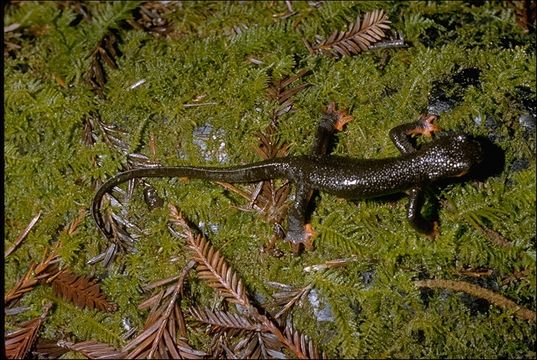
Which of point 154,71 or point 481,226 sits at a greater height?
point 154,71

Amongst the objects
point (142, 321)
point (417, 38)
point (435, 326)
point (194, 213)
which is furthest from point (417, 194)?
point (142, 321)

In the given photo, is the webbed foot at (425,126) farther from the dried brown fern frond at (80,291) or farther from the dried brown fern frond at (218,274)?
the dried brown fern frond at (80,291)

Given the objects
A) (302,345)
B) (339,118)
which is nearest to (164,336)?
(302,345)

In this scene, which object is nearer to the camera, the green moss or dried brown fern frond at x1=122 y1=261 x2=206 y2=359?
dried brown fern frond at x1=122 y1=261 x2=206 y2=359

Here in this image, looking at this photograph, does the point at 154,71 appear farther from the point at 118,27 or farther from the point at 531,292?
the point at 531,292

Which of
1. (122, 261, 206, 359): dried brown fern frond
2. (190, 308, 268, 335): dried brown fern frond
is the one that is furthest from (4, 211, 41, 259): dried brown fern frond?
(190, 308, 268, 335): dried brown fern frond

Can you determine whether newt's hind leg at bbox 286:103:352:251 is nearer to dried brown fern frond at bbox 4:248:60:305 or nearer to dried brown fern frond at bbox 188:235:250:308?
dried brown fern frond at bbox 188:235:250:308
